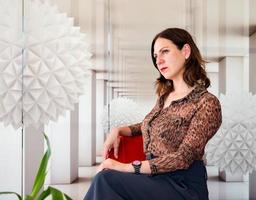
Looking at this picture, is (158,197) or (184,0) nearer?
(158,197)

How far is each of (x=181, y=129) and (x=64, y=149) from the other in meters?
1.54

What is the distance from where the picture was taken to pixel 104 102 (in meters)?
3.11

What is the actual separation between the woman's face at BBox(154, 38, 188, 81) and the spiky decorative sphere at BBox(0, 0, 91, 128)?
1.28 ft

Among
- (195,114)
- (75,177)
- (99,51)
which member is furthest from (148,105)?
(195,114)

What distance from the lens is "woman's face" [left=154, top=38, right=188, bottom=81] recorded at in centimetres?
176

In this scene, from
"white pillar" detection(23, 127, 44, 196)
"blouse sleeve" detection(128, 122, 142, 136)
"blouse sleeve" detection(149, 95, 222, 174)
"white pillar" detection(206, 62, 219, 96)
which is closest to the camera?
"blouse sleeve" detection(149, 95, 222, 174)

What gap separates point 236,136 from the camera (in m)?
3.09

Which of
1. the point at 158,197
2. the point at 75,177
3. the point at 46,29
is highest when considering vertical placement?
the point at 46,29

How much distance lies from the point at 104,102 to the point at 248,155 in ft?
3.93

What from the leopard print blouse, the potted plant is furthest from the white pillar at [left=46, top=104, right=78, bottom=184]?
the leopard print blouse

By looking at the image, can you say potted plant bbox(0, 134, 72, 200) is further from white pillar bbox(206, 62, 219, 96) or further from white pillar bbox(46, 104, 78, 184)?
white pillar bbox(206, 62, 219, 96)

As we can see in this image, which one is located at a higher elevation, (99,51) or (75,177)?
(99,51)

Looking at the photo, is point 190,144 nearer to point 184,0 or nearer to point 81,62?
point 81,62

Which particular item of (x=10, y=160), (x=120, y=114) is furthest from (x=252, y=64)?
(x=10, y=160)
